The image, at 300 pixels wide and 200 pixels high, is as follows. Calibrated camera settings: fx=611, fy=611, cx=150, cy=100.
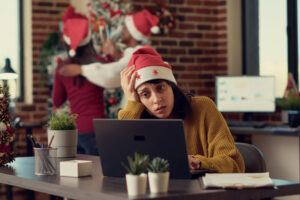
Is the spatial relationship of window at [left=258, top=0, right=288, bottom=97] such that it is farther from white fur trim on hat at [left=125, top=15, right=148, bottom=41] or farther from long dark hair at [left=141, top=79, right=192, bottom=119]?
long dark hair at [left=141, top=79, right=192, bottom=119]

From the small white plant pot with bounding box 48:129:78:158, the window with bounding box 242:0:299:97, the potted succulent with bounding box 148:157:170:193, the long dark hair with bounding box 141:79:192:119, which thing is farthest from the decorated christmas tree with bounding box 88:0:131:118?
the potted succulent with bounding box 148:157:170:193

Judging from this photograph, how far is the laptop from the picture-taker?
1998 mm

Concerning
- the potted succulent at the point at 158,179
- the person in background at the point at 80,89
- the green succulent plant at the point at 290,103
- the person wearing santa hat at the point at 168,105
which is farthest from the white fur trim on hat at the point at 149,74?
the green succulent plant at the point at 290,103

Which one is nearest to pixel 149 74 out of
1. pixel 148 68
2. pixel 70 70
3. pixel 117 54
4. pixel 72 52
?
pixel 148 68

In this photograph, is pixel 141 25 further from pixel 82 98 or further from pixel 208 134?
pixel 208 134

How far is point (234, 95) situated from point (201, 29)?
0.83 metres

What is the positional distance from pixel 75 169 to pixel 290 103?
323 cm

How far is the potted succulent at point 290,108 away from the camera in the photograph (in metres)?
4.88

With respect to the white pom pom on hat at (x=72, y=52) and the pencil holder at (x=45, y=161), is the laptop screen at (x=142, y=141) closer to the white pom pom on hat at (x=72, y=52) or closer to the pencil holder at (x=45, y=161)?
the pencil holder at (x=45, y=161)

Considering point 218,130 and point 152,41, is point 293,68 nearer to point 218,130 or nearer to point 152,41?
point 152,41

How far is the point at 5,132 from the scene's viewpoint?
264 cm

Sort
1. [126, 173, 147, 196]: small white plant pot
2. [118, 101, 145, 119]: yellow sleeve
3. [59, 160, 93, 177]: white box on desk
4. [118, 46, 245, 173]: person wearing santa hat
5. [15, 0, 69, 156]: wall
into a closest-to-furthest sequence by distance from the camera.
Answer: [126, 173, 147, 196]: small white plant pot
[59, 160, 93, 177]: white box on desk
[118, 46, 245, 173]: person wearing santa hat
[118, 101, 145, 119]: yellow sleeve
[15, 0, 69, 156]: wall

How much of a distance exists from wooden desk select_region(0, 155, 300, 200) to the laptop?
54 millimetres

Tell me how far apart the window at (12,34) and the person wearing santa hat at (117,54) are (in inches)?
46.5
